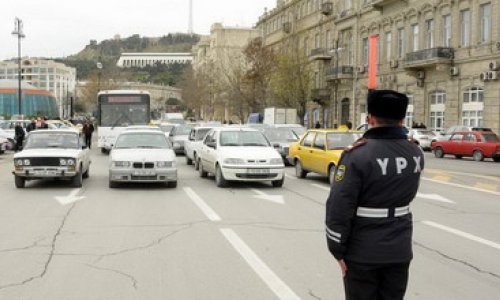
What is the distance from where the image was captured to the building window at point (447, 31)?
44094mm

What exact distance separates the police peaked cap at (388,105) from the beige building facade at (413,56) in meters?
37.3

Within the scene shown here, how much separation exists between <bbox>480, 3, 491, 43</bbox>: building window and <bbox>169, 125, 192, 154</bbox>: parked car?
2157cm

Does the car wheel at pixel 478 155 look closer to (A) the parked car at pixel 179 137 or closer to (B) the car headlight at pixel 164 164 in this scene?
(A) the parked car at pixel 179 137

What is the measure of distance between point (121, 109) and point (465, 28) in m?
25.2

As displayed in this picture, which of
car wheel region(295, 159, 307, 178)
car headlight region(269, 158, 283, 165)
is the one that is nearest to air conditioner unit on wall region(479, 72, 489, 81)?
car wheel region(295, 159, 307, 178)

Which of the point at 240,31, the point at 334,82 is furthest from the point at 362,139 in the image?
the point at 240,31

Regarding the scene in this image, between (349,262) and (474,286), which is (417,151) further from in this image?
(474,286)

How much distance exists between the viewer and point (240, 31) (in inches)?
5231

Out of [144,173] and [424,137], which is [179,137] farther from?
[424,137]

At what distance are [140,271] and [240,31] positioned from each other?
12892cm

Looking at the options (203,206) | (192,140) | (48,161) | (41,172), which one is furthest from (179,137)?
(203,206)

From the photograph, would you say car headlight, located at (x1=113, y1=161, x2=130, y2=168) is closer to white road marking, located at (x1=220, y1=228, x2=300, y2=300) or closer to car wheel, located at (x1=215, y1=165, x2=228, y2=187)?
car wheel, located at (x1=215, y1=165, x2=228, y2=187)

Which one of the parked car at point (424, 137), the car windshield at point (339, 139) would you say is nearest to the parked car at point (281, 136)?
the car windshield at point (339, 139)

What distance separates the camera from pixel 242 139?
57.0ft
